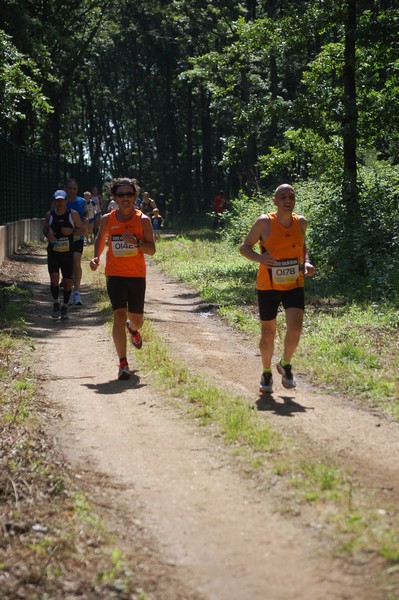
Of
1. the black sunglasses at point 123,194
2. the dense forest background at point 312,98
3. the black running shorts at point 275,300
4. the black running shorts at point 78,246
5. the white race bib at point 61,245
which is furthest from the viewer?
the dense forest background at point 312,98

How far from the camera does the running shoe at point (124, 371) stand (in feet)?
31.3

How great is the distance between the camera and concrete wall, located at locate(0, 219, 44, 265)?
76.9 ft

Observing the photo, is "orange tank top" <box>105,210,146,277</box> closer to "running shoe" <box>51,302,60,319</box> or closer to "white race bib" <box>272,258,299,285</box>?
"white race bib" <box>272,258,299,285</box>

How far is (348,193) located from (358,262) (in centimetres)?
199

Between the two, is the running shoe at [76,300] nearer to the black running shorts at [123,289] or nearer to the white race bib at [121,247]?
the black running shorts at [123,289]

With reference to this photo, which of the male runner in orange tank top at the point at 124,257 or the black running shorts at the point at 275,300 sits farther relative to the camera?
the male runner in orange tank top at the point at 124,257

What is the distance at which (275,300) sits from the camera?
8.70m

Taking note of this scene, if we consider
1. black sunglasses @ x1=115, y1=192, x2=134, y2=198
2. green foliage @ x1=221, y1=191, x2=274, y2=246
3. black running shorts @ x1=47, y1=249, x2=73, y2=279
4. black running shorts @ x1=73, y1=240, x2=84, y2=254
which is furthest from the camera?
green foliage @ x1=221, y1=191, x2=274, y2=246

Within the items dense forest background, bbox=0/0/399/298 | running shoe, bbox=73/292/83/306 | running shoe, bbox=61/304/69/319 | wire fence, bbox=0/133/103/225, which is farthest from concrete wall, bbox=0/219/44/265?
running shoe, bbox=61/304/69/319

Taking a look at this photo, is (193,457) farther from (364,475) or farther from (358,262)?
(358,262)

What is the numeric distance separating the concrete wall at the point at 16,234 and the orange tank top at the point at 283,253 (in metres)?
15.0

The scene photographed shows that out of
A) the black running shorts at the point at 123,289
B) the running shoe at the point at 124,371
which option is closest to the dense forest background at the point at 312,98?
the black running shorts at the point at 123,289

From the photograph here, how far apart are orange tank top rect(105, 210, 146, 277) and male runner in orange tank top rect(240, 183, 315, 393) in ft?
4.73

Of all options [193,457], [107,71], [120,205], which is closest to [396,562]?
[193,457]
